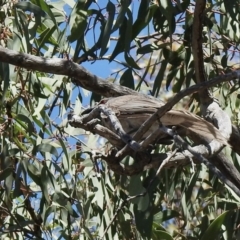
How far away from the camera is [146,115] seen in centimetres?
258

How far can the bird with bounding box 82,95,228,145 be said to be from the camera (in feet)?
8.08

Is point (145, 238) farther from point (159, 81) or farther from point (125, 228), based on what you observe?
point (159, 81)

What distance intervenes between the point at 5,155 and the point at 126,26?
2.09 feet

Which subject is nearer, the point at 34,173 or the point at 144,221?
the point at 144,221

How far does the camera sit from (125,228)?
2938 millimetres

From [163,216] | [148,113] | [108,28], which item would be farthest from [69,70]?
[163,216]

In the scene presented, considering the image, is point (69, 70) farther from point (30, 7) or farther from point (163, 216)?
point (163, 216)

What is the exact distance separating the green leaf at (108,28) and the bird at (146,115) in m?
0.16

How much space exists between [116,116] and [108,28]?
288mm

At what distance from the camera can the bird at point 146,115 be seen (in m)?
2.46

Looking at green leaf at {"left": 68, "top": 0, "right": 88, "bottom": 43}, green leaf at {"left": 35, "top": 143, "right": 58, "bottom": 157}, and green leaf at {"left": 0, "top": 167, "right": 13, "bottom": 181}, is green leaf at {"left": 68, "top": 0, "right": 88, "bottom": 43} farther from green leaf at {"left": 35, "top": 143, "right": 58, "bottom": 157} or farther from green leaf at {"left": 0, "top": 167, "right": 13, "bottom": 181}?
green leaf at {"left": 0, "top": 167, "right": 13, "bottom": 181}

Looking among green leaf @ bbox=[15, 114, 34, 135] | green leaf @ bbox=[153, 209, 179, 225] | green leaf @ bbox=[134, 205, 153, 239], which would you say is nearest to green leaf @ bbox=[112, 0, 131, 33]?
green leaf @ bbox=[15, 114, 34, 135]

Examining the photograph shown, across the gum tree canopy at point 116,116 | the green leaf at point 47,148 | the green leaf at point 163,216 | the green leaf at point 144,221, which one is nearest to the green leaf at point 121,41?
the gum tree canopy at point 116,116

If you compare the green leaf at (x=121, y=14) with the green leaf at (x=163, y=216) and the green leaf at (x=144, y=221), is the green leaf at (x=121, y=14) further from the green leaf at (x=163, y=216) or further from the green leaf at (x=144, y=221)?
the green leaf at (x=163, y=216)
